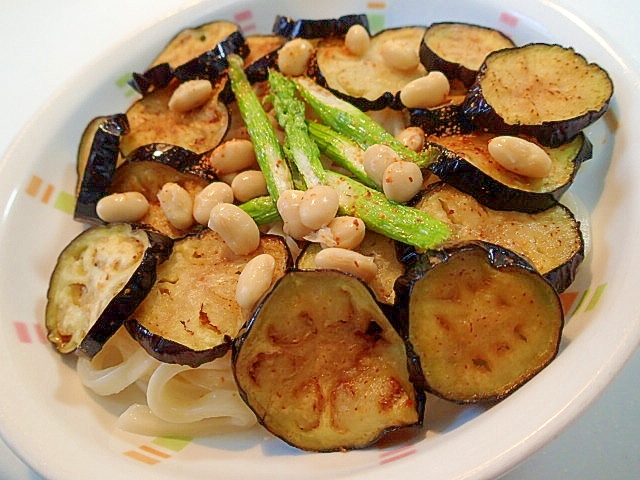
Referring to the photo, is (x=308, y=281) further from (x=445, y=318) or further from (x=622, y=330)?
(x=622, y=330)

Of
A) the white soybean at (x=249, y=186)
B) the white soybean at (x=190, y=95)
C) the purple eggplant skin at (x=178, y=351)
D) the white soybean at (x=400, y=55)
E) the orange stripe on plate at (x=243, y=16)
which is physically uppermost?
the white soybean at (x=400, y=55)

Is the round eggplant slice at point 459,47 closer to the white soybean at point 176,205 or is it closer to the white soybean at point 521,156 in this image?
the white soybean at point 521,156

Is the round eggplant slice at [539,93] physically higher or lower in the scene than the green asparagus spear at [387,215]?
higher

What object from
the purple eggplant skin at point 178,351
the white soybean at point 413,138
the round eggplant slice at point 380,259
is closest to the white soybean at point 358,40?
the white soybean at point 413,138

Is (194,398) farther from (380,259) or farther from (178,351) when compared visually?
(380,259)

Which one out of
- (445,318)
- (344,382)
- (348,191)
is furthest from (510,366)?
(348,191)

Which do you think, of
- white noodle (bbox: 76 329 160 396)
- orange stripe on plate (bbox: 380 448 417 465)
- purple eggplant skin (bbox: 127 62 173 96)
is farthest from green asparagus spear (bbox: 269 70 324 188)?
orange stripe on plate (bbox: 380 448 417 465)
